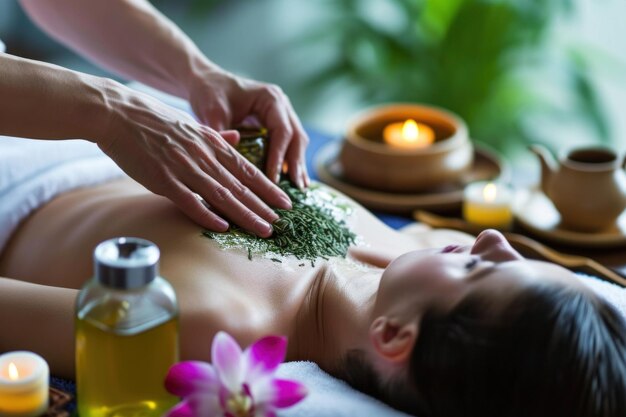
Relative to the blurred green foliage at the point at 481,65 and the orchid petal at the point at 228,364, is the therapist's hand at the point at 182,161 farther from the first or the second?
the blurred green foliage at the point at 481,65

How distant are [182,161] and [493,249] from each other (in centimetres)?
52

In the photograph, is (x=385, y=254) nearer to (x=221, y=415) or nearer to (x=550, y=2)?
(x=221, y=415)

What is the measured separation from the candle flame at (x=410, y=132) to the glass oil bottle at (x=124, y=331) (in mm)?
1320

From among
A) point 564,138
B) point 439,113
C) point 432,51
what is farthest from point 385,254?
point 564,138

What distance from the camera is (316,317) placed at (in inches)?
58.5

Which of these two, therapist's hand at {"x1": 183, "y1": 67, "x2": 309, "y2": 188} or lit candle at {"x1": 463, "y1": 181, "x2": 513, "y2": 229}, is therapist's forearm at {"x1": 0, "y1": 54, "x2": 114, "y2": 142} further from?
lit candle at {"x1": 463, "y1": 181, "x2": 513, "y2": 229}

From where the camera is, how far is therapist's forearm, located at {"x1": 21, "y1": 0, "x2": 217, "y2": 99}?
1.93 meters

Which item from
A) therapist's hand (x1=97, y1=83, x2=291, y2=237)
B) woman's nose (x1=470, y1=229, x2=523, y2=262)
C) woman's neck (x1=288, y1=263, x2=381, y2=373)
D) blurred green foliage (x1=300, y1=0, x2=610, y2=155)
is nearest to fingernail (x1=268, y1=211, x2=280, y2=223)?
therapist's hand (x1=97, y1=83, x2=291, y2=237)

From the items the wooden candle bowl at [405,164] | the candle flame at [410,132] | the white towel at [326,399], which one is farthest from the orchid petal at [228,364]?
the candle flame at [410,132]

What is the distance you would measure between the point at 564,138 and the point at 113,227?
2992 millimetres

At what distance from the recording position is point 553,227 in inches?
83.2

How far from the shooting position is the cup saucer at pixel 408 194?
88.7 inches

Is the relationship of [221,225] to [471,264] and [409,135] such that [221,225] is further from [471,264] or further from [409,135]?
[409,135]

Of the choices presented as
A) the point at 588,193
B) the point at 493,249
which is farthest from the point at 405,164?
the point at 493,249
